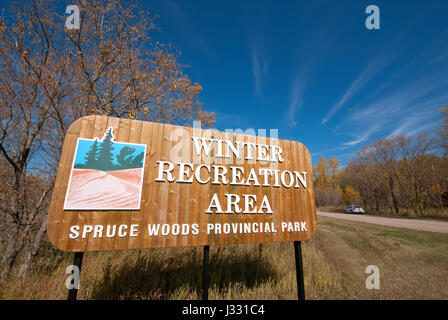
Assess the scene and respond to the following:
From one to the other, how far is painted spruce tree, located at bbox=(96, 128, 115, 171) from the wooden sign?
1 cm

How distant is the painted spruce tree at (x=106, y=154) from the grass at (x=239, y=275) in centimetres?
270

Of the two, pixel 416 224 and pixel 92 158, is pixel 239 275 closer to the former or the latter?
pixel 92 158

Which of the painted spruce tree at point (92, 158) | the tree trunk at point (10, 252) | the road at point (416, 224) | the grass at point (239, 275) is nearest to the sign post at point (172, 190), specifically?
the painted spruce tree at point (92, 158)

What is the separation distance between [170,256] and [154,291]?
106 centimetres

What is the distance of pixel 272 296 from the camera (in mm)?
3498

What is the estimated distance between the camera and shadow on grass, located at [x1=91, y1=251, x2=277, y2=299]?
3517 mm

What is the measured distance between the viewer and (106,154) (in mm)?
2656

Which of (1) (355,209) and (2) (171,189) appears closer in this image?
(2) (171,189)

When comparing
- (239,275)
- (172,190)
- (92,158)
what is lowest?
(239,275)

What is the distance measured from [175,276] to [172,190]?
2.51m

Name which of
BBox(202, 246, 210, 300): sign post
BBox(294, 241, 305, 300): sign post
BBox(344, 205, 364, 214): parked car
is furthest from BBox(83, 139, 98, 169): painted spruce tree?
BBox(344, 205, 364, 214): parked car

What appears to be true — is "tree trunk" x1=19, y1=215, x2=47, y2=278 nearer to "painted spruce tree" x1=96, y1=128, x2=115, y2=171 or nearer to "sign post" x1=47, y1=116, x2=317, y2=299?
"sign post" x1=47, y1=116, x2=317, y2=299

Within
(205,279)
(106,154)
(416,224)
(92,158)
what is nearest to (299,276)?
(205,279)

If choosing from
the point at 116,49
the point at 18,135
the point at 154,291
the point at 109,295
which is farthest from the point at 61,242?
the point at 116,49
